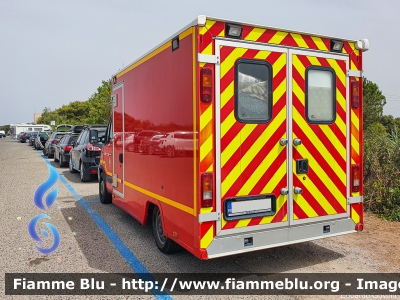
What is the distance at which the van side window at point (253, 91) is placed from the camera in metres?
4.18

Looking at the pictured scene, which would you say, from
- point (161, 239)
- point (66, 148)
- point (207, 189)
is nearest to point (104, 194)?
point (161, 239)

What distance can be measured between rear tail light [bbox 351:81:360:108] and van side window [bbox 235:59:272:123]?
131cm

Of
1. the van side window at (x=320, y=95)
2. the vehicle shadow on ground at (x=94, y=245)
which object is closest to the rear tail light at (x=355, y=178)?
the van side window at (x=320, y=95)

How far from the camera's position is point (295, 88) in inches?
177

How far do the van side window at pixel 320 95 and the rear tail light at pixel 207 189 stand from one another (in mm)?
1515

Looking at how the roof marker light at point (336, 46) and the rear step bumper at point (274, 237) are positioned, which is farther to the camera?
the roof marker light at point (336, 46)

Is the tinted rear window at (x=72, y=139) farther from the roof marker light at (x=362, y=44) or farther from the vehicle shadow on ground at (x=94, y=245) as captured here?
the roof marker light at (x=362, y=44)

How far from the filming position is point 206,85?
3963 millimetres

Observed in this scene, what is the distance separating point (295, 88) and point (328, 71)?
584mm

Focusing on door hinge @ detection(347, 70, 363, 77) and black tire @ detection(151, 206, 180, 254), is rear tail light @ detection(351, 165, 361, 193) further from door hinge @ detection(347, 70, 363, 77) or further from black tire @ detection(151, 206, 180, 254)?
black tire @ detection(151, 206, 180, 254)

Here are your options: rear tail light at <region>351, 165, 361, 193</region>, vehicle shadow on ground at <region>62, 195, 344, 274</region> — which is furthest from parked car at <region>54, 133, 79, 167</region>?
rear tail light at <region>351, 165, 361, 193</region>

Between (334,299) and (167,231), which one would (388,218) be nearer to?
(334,299)

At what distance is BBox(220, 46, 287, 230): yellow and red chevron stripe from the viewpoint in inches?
161

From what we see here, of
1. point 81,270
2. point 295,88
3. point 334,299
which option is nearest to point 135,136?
point 81,270
